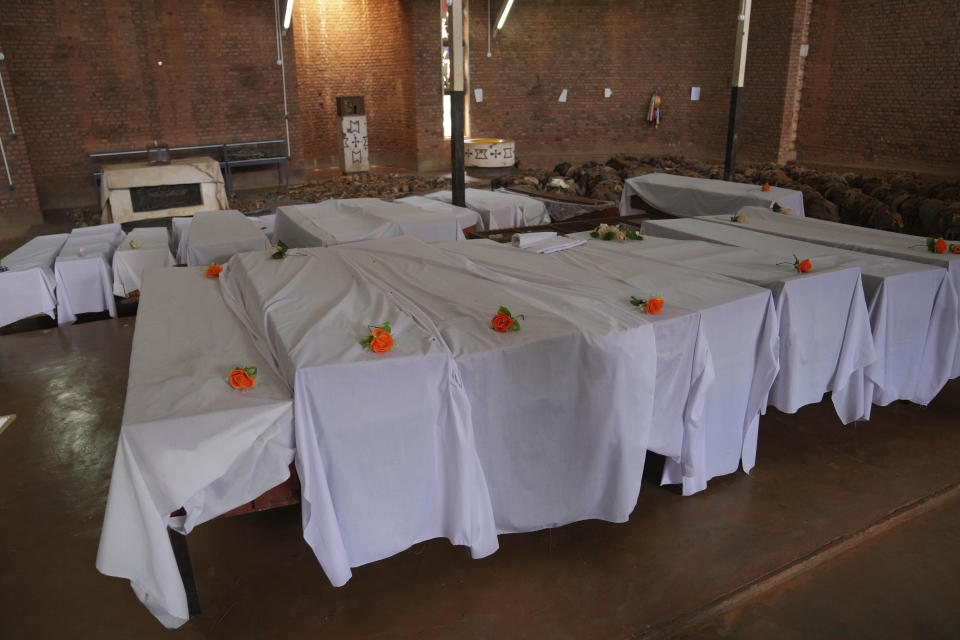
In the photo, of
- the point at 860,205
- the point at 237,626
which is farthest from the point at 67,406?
the point at 860,205

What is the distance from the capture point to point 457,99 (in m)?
6.99

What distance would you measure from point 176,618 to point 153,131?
12584mm

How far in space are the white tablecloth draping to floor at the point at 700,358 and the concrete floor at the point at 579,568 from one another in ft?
0.77

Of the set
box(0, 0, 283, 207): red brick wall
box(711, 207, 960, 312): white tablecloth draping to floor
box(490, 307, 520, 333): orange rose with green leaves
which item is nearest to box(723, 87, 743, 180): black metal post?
box(711, 207, 960, 312): white tablecloth draping to floor

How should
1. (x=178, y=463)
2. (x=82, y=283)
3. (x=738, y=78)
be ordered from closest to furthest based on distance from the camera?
(x=178, y=463), (x=82, y=283), (x=738, y=78)

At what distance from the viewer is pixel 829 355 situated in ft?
12.4

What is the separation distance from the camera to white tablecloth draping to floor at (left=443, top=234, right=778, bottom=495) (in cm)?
319

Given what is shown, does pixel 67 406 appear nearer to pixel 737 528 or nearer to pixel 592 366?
pixel 592 366

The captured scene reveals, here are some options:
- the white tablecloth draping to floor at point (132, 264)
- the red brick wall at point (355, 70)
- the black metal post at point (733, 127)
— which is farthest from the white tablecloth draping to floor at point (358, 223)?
the red brick wall at point (355, 70)

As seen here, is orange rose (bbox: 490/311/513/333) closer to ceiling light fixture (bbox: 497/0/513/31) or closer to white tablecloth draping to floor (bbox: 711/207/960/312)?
white tablecloth draping to floor (bbox: 711/207/960/312)

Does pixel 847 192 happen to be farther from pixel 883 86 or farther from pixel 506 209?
pixel 883 86

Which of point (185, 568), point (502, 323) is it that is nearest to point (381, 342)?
point (502, 323)

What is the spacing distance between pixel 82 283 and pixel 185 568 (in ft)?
15.6

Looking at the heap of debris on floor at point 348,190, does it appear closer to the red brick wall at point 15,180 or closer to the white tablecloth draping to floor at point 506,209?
the red brick wall at point 15,180
